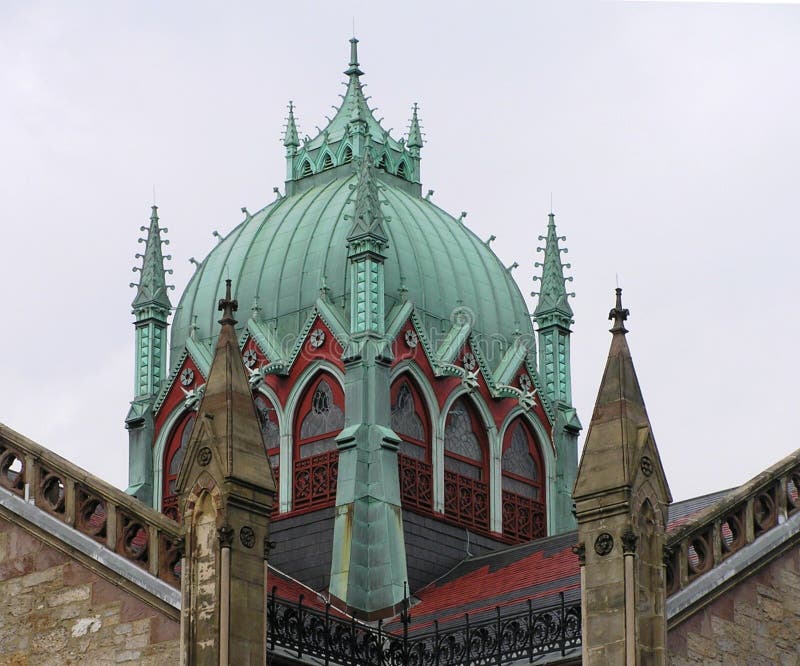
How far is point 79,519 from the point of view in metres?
29.0

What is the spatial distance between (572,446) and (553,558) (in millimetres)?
7282

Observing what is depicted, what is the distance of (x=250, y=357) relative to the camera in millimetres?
40000

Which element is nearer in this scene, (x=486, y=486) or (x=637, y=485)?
(x=637, y=485)

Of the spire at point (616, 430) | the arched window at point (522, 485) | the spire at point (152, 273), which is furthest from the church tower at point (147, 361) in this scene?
the spire at point (616, 430)

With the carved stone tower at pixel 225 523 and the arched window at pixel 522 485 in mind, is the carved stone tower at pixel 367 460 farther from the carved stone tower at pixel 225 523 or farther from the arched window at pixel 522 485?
the carved stone tower at pixel 225 523

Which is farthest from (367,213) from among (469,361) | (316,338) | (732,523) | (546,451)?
(732,523)

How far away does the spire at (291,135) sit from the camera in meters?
43.7

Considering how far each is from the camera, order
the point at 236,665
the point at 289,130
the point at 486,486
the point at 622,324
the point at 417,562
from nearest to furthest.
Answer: the point at 236,665
the point at 622,324
the point at 417,562
the point at 486,486
the point at 289,130

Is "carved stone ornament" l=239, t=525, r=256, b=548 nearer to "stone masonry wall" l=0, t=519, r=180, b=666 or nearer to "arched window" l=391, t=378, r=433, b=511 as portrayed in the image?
"stone masonry wall" l=0, t=519, r=180, b=666

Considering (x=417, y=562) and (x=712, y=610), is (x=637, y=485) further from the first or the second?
(x=417, y=562)

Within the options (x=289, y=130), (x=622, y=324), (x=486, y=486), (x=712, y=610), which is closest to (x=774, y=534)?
(x=712, y=610)

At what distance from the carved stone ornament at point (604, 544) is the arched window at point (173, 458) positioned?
47.5 ft

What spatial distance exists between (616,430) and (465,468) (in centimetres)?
1201

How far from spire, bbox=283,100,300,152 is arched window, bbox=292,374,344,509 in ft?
20.3
